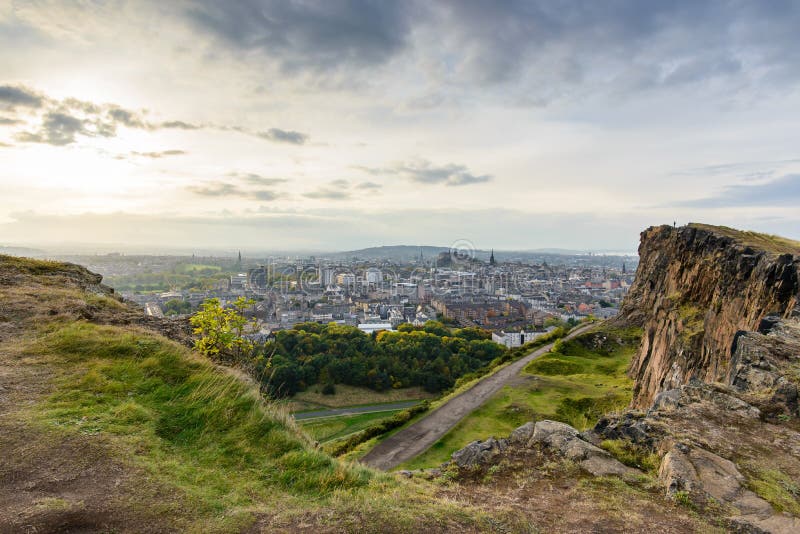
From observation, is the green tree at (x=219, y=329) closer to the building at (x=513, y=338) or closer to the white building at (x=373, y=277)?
the building at (x=513, y=338)

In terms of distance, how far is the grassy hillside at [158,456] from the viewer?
349 cm

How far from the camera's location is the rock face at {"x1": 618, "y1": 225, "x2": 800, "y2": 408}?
1087cm

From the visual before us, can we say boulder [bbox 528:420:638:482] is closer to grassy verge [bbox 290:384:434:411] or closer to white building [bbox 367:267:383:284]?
grassy verge [bbox 290:384:434:411]

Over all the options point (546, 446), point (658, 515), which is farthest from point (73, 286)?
point (658, 515)

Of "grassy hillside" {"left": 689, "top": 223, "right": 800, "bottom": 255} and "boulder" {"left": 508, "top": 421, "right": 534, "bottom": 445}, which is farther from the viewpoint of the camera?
"grassy hillside" {"left": 689, "top": 223, "right": 800, "bottom": 255}

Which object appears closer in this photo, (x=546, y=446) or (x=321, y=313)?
(x=546, y=446)

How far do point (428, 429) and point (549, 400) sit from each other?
8.26 metres

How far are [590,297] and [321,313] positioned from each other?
3184 inches

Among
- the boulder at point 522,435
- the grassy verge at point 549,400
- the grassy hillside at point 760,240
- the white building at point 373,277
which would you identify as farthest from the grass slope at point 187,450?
the white building at point 373,277

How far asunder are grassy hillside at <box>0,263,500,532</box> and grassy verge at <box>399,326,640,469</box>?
1269 cm

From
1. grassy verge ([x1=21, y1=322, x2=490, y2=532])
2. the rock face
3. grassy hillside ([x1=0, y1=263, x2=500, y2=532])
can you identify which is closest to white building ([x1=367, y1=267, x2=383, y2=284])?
the rock face

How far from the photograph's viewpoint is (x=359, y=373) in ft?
133

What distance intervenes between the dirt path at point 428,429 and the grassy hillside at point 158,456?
11621 millimetres

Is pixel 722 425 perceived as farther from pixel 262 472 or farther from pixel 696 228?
pixel 696 228
